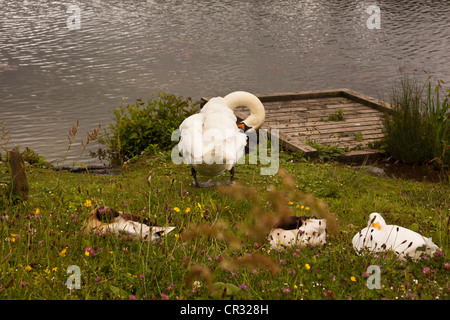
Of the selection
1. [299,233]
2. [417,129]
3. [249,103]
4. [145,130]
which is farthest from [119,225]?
[417,129]

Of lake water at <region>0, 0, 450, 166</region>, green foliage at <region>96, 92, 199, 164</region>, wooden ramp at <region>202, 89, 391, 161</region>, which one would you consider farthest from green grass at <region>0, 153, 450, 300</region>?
lake water at <region>0, 0, 450, 166</region>

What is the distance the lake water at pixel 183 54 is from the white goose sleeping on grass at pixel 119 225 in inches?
214

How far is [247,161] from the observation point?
28.7ft

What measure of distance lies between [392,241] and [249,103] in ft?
15.0

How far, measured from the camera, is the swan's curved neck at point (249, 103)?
866 centimetres

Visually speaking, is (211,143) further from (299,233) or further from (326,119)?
(326,119)

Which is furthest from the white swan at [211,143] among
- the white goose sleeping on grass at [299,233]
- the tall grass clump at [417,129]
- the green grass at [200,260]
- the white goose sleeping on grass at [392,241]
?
the tall grass clump at [417,129]

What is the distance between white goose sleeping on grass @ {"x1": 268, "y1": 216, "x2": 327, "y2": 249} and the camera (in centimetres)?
466

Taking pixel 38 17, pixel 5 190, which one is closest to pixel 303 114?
pixel 5 190

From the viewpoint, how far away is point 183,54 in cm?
1741

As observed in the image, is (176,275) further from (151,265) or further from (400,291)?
(400,291)

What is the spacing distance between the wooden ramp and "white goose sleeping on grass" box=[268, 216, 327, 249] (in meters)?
4.49

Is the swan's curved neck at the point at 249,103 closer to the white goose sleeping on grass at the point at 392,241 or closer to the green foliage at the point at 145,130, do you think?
the green foliage at the point at 145,130
